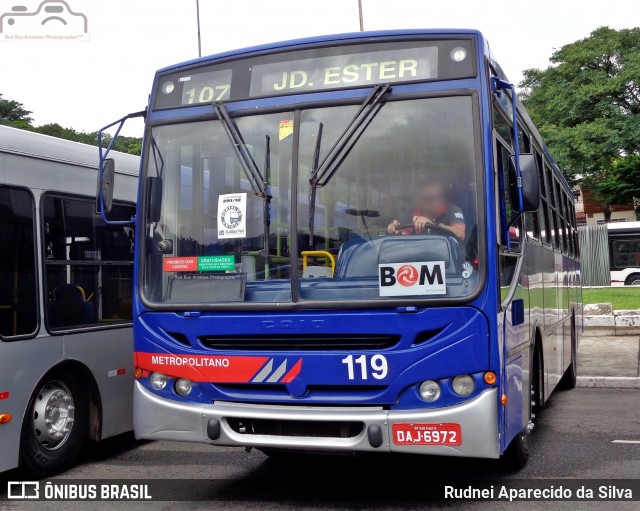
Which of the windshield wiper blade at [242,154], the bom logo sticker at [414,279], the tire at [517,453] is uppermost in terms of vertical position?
the windshield wiper blade at [242,154]

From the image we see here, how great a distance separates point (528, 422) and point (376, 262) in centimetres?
229

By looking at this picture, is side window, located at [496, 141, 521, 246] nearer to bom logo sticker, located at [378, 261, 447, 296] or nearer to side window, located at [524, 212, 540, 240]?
bom logo sticker, located at [378, 261, 447, 296]

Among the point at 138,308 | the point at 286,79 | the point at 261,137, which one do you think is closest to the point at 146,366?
the point at 138,308

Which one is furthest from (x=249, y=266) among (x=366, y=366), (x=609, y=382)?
(x=609, y=382)

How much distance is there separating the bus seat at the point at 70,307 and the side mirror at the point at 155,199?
5.07 ft

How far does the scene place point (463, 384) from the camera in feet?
17.3

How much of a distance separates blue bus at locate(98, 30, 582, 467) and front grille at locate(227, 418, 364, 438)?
1 centimetres

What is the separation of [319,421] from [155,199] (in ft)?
6.61

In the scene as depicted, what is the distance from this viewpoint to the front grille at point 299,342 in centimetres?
538

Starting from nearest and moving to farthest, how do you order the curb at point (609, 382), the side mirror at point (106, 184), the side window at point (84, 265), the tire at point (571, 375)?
the side mirror at point (106, 184), the side window at point (84, 265), the tire at point (571, 375), the curb at point (609, 382)

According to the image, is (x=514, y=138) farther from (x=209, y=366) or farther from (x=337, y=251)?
(x=209, y=366)

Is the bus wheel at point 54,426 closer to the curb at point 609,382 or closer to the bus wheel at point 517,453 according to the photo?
the bus wheel at point 517,453

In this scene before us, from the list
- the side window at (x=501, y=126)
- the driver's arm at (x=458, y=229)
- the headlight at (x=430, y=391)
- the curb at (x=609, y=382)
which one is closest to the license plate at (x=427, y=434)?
the headlight at (x=430, y=391)
